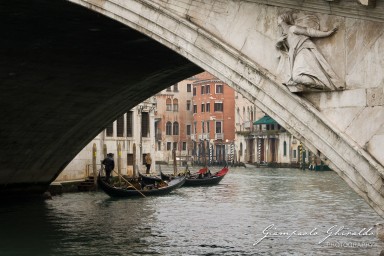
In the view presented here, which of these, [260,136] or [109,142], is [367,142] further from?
[260,136]

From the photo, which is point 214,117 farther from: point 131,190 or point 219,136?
point 131,190

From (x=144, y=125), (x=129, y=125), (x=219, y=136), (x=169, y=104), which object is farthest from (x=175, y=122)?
(x=129, y=125)

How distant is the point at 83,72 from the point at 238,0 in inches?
268

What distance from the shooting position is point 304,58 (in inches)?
250

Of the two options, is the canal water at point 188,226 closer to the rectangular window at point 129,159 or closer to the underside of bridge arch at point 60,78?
the underside of bridge arch at point 60,78

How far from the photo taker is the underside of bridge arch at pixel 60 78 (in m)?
10.1

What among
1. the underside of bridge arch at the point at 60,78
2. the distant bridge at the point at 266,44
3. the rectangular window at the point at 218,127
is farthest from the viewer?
the rectangular window at the point at 218,127

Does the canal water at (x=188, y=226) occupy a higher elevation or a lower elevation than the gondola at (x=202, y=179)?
lower

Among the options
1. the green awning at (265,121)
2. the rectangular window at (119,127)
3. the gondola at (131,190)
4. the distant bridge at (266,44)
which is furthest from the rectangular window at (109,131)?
the green awning at (265,121)

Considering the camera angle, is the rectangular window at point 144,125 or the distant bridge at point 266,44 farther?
the rectangular window at point 144,125

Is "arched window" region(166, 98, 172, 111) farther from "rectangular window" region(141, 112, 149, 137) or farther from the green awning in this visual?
"rectangular window" region(141, 112, 149, 137)

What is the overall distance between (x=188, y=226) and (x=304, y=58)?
24.9 feet

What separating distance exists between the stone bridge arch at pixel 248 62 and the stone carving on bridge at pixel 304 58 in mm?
128

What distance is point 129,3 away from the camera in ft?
24.3
